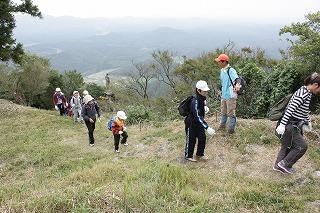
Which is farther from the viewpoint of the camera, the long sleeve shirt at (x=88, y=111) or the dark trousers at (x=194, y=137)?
the long sleeve shirt at (x=88, y=111)

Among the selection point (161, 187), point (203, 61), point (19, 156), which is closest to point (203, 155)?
point (161, 187)

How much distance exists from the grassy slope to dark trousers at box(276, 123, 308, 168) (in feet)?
1.49

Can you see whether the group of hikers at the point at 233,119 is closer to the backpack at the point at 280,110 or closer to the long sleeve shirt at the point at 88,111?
the backpack at the point at 280,110

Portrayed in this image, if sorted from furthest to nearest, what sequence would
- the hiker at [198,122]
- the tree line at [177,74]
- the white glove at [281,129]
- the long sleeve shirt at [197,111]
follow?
the tree line at [177,74] < the long sleeve shirt at [197,111] < the hiker at [198,122] < the white glove at [281,129]

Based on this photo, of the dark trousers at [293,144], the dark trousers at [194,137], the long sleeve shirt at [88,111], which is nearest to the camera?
the dark trousers at [293,144]

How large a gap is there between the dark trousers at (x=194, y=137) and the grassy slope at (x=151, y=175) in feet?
0.97

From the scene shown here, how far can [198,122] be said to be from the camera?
8.62m

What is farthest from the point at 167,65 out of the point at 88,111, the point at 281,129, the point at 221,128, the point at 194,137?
the point at 281,129

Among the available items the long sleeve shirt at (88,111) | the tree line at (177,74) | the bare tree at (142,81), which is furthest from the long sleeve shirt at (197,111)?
the bare tree at (142,81)

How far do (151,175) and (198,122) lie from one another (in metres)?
2.36

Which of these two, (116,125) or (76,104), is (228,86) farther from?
(76,104)

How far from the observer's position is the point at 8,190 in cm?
686

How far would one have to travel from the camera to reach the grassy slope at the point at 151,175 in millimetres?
5435

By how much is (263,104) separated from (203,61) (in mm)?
21639
